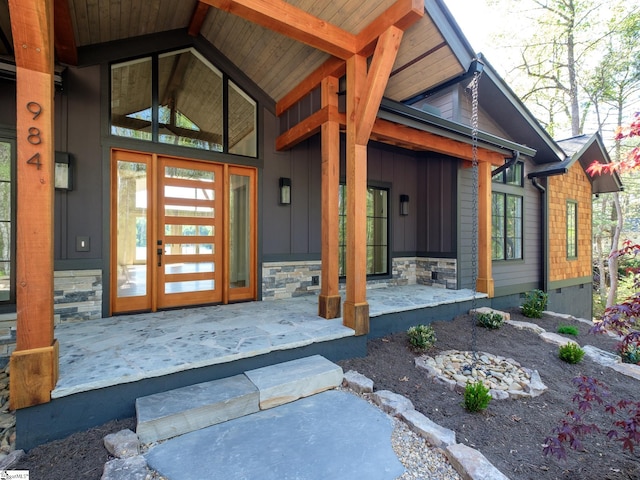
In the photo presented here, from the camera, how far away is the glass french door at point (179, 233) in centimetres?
396

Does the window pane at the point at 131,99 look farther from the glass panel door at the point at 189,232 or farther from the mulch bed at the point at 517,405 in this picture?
the mulch bed at the point at 517,405

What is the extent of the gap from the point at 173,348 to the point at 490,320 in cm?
421

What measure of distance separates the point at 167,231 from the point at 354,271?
8.40ft

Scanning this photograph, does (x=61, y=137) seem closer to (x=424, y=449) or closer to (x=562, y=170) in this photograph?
(x=424, y=449)

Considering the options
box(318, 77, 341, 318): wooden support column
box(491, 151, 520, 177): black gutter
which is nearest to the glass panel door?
box(318, 77, 341, 318): wooden support column

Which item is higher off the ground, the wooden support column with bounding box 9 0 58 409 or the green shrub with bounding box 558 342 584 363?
the wooden support column with bounding box 9 0 58 409

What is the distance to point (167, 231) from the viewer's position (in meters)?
4.19

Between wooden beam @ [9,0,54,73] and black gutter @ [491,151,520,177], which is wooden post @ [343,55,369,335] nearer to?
wooden beam @ [9,0,54,73]

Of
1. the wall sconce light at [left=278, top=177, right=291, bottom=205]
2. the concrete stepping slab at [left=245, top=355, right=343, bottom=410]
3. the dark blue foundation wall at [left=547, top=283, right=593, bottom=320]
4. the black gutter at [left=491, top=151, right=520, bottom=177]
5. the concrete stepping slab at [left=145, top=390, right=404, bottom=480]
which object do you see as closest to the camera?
the concrete stepping slab at [left=145, top=390, right=404, bottom=480]

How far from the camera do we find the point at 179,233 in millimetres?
4273

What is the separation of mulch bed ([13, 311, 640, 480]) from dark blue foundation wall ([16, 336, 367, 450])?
0.20ft

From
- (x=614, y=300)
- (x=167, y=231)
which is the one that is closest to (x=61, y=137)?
(x=167, y=231)

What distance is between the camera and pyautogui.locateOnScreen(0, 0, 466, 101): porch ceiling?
9.89 ft

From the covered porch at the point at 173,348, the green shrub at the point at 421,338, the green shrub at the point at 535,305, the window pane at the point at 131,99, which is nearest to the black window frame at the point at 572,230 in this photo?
the green shrub at the point at 535,305
